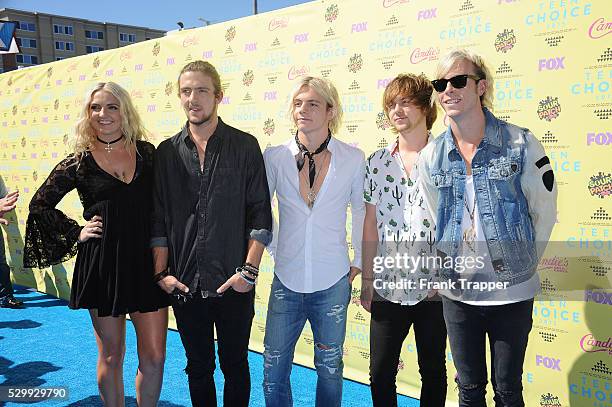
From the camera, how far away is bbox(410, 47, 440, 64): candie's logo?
318cm

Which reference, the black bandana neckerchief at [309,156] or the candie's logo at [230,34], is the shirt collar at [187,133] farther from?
the candie's logo at [230,34]

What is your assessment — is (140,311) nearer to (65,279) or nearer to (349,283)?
(349,283)

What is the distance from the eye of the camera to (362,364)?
3.75 m

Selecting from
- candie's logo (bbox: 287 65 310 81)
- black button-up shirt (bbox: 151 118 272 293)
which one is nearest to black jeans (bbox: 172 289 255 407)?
black button-up shirt (bbox: 151 118 272 293)

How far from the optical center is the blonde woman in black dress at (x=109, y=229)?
241 cm

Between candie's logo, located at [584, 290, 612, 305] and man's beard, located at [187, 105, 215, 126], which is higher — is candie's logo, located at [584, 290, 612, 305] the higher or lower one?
the lower one

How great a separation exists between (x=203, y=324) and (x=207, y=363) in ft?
0.68

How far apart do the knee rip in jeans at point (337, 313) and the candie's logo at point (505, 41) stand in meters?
1.91

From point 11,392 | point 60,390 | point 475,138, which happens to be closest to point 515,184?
point 475,138

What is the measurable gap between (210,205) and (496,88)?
1963mm

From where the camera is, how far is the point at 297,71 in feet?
12.8

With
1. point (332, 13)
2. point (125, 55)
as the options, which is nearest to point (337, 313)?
point (332, 13)

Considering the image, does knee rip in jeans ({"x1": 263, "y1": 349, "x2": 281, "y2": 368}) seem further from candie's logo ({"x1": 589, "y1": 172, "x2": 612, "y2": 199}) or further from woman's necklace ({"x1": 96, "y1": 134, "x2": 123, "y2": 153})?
candie's logo ({"x1": 589, "y1": 172, "x2": 612, "y2": 199})

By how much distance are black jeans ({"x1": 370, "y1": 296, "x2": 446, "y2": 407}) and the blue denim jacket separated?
36 centimetres
